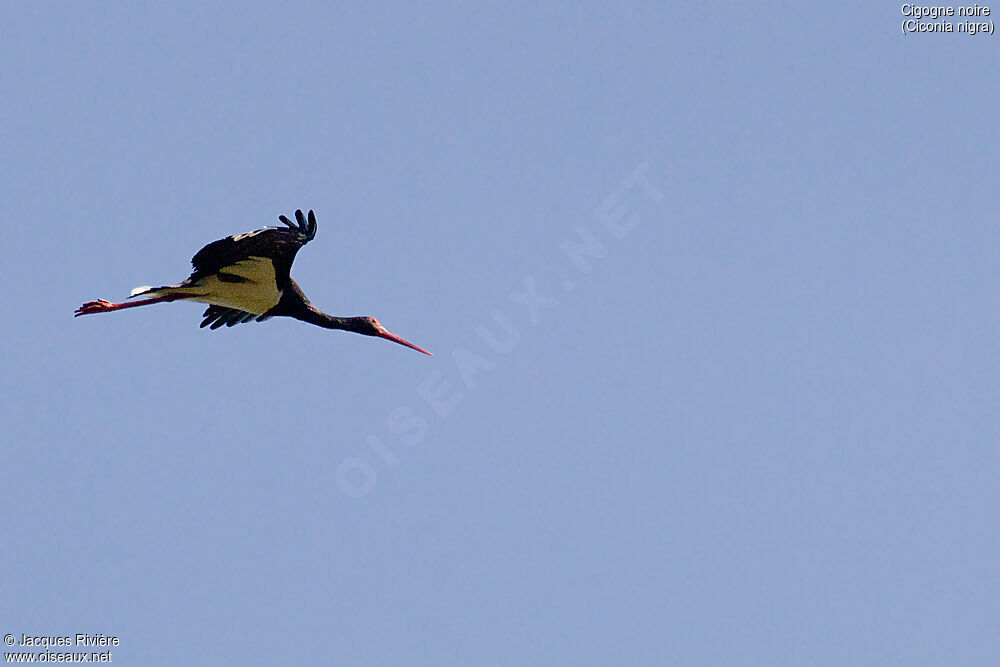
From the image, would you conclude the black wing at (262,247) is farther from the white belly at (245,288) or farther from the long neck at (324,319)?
the long neck at (324,319)

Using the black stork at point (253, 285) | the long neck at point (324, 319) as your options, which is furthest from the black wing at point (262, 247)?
the long neck at point (324, 319)

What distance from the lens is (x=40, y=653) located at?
2464cm

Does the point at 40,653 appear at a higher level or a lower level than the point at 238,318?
lower

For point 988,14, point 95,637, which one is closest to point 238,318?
point 95,637

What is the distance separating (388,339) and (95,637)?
23.6 feet

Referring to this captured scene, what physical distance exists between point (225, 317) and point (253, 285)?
7.80ft

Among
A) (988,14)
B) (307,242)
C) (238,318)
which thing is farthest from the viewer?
(988,14)

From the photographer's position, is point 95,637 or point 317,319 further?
point 95,637

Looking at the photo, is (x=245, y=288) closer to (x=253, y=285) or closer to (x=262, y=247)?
(x=253, y=285)

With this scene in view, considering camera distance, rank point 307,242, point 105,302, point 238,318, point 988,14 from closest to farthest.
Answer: point 307,242 → point 105,302 → point 238,318 → point 988,14

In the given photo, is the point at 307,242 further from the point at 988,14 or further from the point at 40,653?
the point at 988,14

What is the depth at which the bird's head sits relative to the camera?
2422 centimetres

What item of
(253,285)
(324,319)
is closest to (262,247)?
(253,285)

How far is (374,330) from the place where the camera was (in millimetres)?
24297
